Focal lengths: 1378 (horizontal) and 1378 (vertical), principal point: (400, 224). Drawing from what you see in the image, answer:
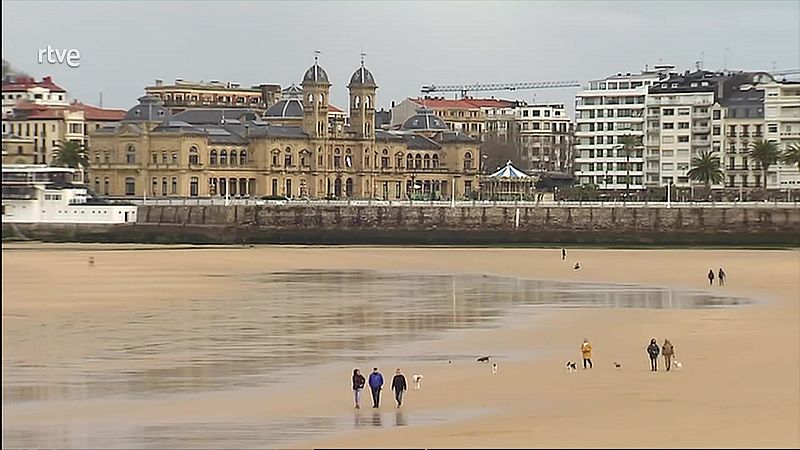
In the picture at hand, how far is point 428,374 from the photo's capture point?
2309cm

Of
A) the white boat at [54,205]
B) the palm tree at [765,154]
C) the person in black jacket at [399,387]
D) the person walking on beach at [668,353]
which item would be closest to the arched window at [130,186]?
the white boat at [54,205]

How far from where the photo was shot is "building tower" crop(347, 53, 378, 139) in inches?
3831

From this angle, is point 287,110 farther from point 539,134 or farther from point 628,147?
point 539,134

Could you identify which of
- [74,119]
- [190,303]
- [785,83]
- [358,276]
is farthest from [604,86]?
[190,303]

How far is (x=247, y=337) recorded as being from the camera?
28.2 metres

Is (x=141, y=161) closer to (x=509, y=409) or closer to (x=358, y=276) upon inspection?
(x=358, y=276)

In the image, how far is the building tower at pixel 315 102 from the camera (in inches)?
3757

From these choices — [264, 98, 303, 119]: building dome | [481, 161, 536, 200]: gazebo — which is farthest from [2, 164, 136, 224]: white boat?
[264, 98, 303, 119]: building dome

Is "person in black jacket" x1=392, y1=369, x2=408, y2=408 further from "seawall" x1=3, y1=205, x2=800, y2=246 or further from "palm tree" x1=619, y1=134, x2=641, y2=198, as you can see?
"palm tree" x1=619, y1=134, x2=641, y2=198

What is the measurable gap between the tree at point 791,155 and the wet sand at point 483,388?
4174cm

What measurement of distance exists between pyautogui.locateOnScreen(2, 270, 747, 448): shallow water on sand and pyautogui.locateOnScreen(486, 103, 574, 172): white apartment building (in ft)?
284

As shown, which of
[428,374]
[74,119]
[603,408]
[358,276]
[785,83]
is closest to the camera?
[603,408]

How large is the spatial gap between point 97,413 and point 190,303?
16084 millimetres

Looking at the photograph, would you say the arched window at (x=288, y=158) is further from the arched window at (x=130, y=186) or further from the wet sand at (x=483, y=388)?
the wet sand at (x=483, y=388)
